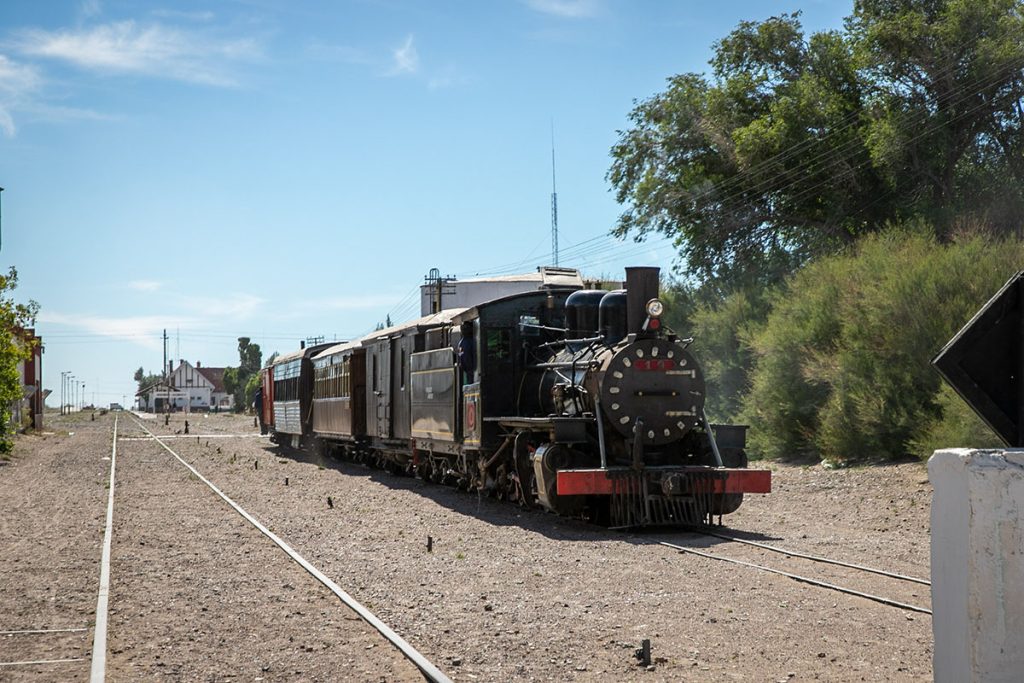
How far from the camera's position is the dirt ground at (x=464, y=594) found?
6.73m

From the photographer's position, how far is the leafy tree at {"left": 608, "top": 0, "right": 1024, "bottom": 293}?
3169 centimetres

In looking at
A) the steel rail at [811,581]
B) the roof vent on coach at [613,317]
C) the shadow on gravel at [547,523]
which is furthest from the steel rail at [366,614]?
the roof vent on coach at [613,317]

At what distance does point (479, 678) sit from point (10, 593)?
5168 mm

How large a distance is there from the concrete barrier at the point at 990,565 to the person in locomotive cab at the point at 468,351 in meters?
11.1

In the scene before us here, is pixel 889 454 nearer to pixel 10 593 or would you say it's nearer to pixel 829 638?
pixel 829 638

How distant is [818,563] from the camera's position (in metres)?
10.4

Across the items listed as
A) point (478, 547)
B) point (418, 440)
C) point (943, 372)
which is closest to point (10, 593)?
point (478, 547)

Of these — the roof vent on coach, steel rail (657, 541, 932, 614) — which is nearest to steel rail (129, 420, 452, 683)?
steel rail (657, 541, 932, 614)

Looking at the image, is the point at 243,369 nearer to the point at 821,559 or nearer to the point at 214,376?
the point at 214,376

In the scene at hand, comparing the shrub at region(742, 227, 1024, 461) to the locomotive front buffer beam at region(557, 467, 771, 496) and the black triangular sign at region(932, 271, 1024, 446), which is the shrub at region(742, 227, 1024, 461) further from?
the black triangular sign at region(932, 271, 1024, 446)

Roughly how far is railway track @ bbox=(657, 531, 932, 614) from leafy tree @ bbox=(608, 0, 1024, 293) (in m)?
21.8

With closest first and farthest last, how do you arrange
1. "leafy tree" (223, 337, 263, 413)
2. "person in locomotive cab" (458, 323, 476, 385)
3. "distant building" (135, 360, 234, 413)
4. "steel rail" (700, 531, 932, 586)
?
"steel rail" (700, 531, 932, 586), "person in locomotive cab" (458, 323, 476, 385), "leafy tree" (223, 337, 263, 413), "distant building" (135, 360, 234, 413)

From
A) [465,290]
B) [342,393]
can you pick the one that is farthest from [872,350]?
[465,290]

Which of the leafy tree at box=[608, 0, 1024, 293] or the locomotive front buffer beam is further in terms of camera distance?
the leafy tree at box=[608, 0, 1024, 293]
